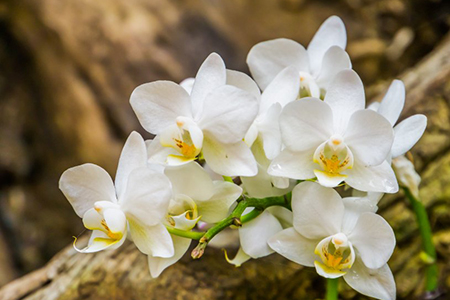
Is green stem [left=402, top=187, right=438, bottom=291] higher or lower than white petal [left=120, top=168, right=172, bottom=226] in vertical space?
lower

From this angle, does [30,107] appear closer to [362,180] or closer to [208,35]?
[208,35]

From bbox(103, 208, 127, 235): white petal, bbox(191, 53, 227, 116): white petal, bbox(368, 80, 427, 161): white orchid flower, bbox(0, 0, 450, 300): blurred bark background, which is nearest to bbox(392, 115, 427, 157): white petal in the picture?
bbox(368, 80, 427, 161): white orchid flower

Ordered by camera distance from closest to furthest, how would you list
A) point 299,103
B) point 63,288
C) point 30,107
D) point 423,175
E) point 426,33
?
point 299,103 < point 63,288 < point 423,175 < point 426,33 < point 30,107

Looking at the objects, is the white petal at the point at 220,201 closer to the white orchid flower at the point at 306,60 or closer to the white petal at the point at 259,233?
the white petal at the point at 259,233

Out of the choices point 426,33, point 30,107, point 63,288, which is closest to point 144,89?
point 63,288

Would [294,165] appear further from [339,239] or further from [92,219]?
[92,219]

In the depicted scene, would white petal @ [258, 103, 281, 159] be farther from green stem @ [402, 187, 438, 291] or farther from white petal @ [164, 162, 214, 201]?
green stem @ [402, 187, 438, 291]
